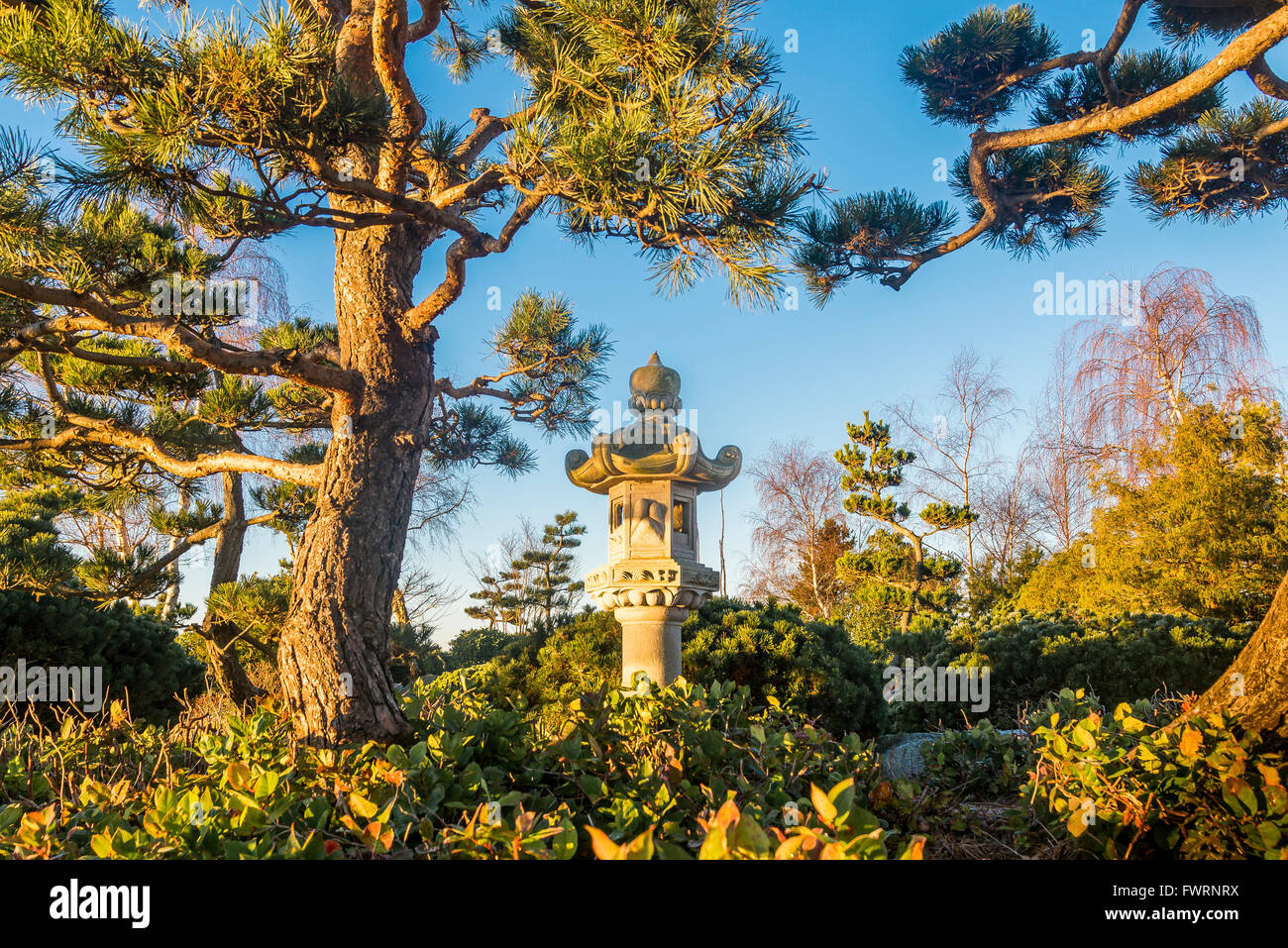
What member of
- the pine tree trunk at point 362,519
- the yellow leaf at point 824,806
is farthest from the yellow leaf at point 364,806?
the pine tree trunk at point 362,519

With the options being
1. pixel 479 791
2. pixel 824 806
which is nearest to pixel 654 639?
pixel 479 791

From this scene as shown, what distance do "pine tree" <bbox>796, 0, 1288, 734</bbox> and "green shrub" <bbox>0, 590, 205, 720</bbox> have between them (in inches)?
237

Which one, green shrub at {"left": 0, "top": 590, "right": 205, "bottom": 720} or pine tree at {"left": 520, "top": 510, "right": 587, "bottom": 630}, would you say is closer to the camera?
green shrub at {"left": 0, "top": 590, "right": 205, "bottom": 720}

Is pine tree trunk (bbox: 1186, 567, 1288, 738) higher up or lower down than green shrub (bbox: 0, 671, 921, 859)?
higher up

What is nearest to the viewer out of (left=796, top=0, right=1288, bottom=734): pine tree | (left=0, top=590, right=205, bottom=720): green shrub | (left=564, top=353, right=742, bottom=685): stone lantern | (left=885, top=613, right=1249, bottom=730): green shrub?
(left=796, top=0, right=1288, bottom=734): pine tree

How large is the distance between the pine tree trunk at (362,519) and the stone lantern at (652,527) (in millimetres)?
2984

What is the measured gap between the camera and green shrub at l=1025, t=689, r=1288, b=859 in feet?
5.89

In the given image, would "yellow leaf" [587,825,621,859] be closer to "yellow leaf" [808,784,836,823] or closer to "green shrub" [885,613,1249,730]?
"yellow leaf" [808,784,836,823]

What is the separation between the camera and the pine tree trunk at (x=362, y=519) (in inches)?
112

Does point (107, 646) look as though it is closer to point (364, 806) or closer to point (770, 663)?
point (770, 663)

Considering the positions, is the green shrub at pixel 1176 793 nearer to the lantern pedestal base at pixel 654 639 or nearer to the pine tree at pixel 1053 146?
the pine tree at pixel 1053 146

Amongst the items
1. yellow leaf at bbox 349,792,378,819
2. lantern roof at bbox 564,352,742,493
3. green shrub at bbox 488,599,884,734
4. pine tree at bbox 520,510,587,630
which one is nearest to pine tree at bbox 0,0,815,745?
yellow leaf at bbox 349,792,378,819

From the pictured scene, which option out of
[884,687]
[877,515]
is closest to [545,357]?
[884,687]
